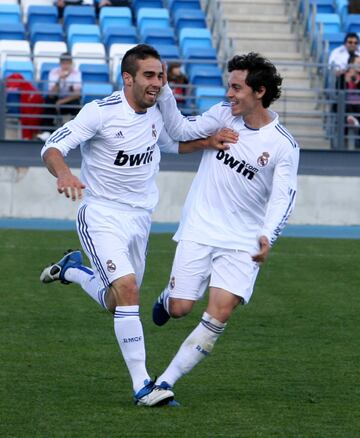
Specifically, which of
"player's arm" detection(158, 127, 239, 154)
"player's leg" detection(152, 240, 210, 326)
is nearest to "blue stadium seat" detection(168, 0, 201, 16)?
"player's arm" detection(158, 127, 239, 154)

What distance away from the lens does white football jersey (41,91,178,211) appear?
295 inches

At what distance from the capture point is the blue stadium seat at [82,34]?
21.8m

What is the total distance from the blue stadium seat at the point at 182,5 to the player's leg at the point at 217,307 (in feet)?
53.4

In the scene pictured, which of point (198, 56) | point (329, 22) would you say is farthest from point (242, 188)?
point (329, 22)

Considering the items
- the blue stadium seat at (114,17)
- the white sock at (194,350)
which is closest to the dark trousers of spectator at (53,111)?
the blue stadium seat at (114,17)

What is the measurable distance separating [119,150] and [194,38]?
49.6ft

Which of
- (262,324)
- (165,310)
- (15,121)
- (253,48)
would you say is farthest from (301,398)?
(253,48)

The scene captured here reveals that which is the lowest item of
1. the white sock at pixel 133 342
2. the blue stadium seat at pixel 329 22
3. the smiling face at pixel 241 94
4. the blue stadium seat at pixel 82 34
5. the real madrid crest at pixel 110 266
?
the blue stadium seat at pixel 82 34

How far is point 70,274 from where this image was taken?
897 centimetres

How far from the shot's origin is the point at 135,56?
24.5 ft

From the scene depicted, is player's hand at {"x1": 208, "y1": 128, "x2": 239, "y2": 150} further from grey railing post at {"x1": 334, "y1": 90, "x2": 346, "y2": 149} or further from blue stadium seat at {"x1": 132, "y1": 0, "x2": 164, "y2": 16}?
blue stadium seat at {"x1": 132, "y1": 0, "x2": 164, "y2": 16}

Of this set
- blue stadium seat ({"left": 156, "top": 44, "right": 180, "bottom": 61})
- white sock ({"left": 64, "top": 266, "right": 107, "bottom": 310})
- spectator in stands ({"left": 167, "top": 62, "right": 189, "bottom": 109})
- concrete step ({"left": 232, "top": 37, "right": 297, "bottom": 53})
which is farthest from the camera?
concrete step ({"left": 232, "top": 37, "right": 297, "bottom": 53})

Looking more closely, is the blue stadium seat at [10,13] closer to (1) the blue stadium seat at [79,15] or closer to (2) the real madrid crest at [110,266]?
(1) the blue stadium seat at [79,15]

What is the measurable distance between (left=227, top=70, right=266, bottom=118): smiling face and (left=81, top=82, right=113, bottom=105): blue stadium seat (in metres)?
12.3
